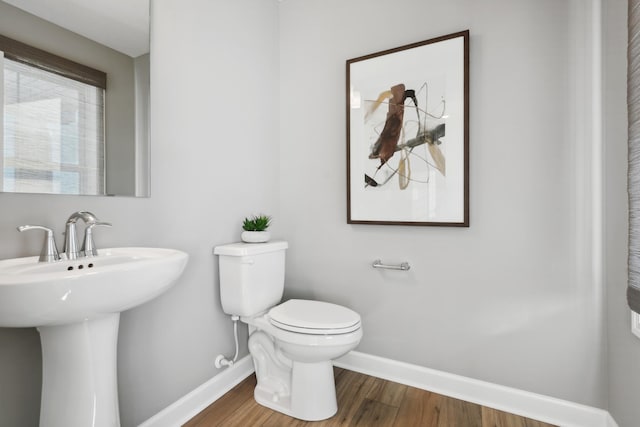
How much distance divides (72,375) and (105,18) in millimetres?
1273

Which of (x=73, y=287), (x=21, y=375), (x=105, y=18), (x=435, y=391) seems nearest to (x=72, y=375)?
(x=21, y=375)

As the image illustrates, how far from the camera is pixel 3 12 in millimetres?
968

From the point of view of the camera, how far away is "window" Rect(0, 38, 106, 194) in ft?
3.23

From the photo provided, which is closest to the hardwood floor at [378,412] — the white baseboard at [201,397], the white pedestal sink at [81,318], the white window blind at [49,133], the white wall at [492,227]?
the white baseboard at [201,397]

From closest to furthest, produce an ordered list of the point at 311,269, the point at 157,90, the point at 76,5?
1. the point at 76,5
2. the point at 157,90
3. the point at 311,269

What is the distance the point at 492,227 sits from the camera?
1580mm

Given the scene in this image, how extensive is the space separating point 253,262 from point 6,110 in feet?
3.45

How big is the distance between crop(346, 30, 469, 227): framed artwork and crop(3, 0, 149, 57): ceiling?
109cm

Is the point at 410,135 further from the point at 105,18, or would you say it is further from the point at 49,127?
the point at 49,127

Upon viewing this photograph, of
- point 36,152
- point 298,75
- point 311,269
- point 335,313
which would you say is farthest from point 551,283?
point 36,152

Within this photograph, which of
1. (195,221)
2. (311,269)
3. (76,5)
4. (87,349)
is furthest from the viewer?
(311,269)

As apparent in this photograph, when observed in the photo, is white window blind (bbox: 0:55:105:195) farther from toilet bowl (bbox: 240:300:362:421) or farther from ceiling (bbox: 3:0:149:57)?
toilet bowl (bbox: 240:300:362:421)

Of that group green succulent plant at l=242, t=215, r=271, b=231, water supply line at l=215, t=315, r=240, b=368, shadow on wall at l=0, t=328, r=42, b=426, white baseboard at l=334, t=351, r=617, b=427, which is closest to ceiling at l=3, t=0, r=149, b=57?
green succulent plant at l=242, t=215, r=271, b=231

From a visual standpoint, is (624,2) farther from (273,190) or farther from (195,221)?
(195,221)
